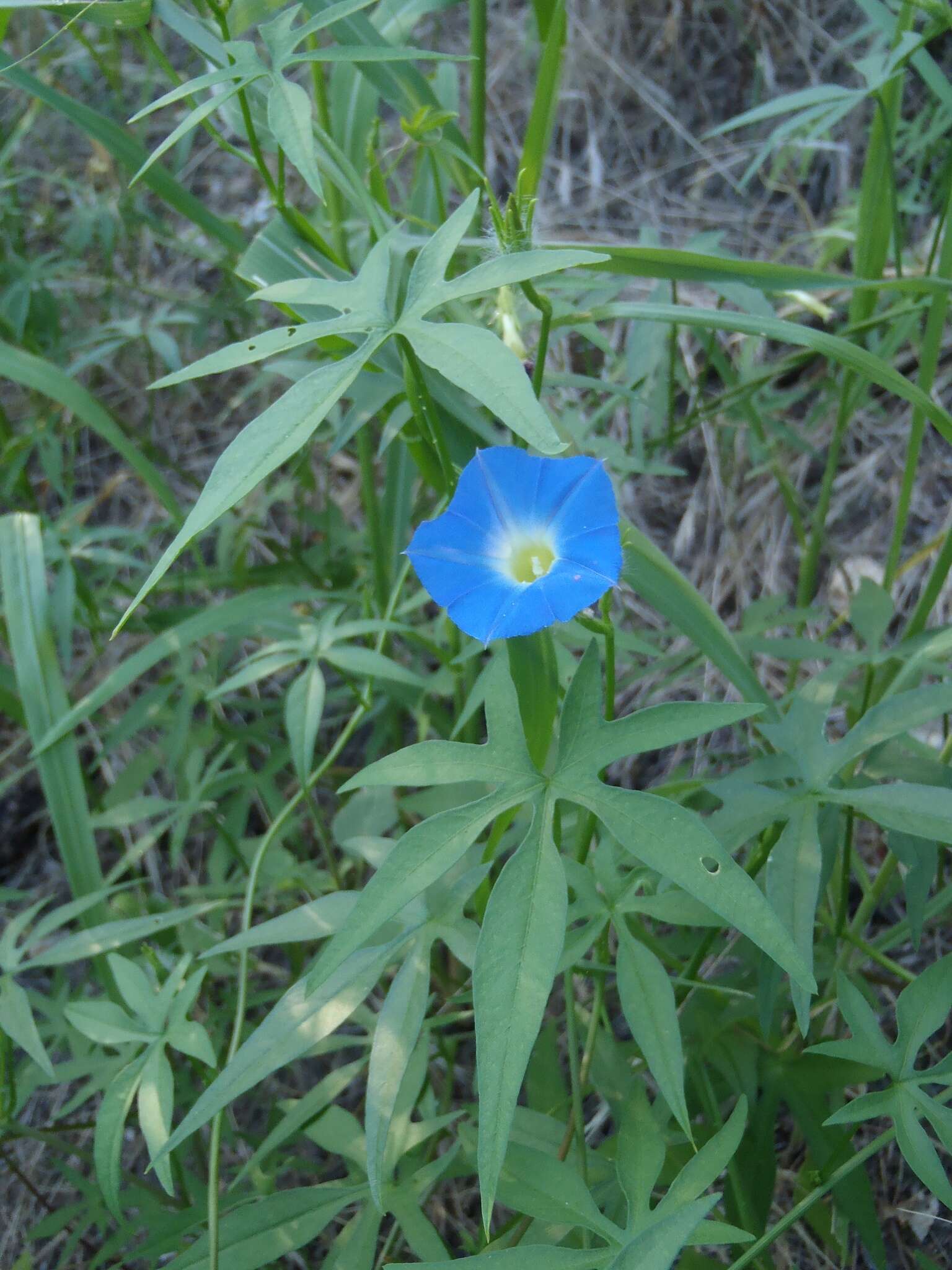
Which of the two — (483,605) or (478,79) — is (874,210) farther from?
(483,605)

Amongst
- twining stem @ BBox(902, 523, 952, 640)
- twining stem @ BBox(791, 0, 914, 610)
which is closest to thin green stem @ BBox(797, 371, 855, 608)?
twining stem @ BBox(791, 0, 914, 610)

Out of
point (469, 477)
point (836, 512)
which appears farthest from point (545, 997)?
point (836, 512)

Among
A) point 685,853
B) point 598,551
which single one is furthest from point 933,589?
point 685,853

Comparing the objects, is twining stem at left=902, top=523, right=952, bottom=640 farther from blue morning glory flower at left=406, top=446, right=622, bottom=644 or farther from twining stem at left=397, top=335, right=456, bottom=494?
twining stem at left=397, top=335, right=456, bottom=494

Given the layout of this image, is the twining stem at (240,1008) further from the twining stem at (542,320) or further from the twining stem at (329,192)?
the twining stem at (329,192)

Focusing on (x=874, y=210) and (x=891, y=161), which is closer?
(x=891, y=161)

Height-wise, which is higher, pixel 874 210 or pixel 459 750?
pixel 874 210

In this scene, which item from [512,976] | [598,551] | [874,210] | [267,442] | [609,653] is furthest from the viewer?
[874,210]

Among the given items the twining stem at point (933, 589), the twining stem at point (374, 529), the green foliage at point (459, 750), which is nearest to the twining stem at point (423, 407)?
the green foliage at point (459, 750)
